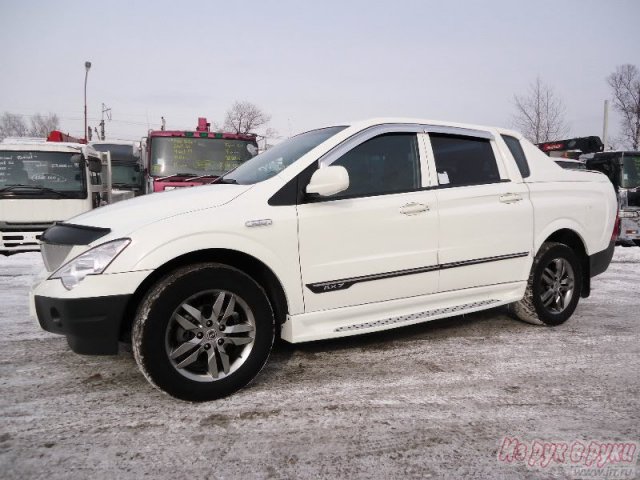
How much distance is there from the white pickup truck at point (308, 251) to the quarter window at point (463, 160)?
0.5 inches

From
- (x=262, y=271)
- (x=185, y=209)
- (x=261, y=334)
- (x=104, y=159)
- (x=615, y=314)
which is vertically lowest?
(x=615, y=314)

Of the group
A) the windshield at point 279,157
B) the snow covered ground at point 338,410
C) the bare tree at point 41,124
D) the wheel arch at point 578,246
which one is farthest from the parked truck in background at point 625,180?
the bare tree at point 41,124

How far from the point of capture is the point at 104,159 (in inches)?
416

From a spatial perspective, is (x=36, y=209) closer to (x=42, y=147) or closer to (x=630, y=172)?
(x=42, y=147)

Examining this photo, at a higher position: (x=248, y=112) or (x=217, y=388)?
(x=248, y=112)

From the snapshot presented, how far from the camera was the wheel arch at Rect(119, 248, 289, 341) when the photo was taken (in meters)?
2.82

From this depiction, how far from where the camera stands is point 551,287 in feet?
14.5

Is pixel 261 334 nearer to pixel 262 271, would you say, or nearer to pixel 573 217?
pixel 262 271

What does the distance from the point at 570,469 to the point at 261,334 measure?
A: 1.75m

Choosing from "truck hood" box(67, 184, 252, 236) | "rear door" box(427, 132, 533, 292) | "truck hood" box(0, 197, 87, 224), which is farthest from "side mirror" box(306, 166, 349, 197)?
"truck hood" box(0, 197, 87, 224)

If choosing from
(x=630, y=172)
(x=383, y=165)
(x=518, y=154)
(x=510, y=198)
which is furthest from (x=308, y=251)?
(x=630, y=172)

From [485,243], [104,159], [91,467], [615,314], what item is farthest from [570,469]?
[104,159]

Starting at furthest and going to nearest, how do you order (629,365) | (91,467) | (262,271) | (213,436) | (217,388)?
(629,365) < (262,271) < (217,388) < (213,436) < (91,467)

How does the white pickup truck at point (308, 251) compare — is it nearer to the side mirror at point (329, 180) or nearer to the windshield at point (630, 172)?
the side mirror at point (329, 180)
